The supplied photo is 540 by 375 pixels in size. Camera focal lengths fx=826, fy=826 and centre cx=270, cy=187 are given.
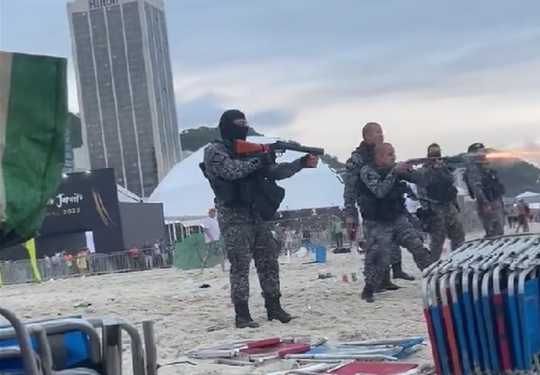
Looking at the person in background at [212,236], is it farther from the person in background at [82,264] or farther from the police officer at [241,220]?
the police officer at [241,220]

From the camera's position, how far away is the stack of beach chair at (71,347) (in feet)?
7.24

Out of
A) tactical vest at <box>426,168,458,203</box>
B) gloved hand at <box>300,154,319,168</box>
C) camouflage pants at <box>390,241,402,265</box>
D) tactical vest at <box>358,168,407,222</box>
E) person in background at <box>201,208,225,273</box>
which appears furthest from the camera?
person in background at <box>201,208,225,273</box>

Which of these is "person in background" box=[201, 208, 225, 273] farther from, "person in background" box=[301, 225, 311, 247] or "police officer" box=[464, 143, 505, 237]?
"person in background" box=[301, 225, 311, 247]

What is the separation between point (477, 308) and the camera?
11.9 feet

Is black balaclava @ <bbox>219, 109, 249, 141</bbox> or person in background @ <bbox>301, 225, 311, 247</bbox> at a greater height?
black balaclava @ <bbox>219, 109, 249, 141</bbox>

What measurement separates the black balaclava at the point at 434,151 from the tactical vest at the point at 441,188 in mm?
180

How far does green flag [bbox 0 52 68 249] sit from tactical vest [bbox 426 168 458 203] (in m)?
7.51

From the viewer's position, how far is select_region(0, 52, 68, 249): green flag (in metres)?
2.09

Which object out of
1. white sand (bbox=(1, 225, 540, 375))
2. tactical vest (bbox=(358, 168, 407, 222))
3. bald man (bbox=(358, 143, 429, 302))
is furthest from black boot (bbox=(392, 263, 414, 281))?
tactical vest (bbox=(358, 168, 407, 222))

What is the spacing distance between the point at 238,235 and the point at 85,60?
95.2 meters

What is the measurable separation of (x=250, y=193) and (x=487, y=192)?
4.62 meters

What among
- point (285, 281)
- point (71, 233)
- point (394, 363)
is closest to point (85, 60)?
point (71, 233)

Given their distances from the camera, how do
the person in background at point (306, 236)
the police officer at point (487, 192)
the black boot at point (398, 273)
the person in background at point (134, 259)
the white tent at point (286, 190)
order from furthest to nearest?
the white tent at point (286, 190) → the person in background at point (306, 236) → the person in background at point (134, 259) → the police officer at point (487, 192) → the black boot at point (398, 273)

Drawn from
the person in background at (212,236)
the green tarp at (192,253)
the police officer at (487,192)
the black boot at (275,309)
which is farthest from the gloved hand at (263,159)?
the green tarp at (192,253)
